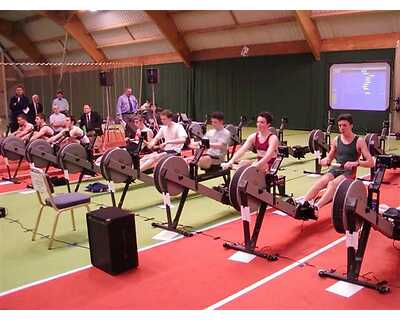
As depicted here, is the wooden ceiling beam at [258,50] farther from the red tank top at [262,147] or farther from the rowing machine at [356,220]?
the rowing machine at [356,220]

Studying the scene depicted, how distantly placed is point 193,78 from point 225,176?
1192 centimetres

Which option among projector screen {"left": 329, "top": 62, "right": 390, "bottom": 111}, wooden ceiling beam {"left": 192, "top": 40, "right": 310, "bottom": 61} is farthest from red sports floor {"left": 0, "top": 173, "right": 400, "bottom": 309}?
wooden ceiling beam {"left": 192, "top": 40, "right": 310, "bottom": 61}

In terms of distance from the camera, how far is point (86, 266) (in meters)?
4.14

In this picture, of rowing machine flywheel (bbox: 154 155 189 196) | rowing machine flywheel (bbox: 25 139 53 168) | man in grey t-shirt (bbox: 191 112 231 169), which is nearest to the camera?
rowing machine flywheel (bbox: 154 155 189 196)

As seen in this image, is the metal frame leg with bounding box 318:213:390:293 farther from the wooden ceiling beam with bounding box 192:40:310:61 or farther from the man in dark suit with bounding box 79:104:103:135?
the wooden ceiling beam with bounding box 192:40:310:61

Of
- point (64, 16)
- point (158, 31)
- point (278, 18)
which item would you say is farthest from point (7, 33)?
point (278, 18)

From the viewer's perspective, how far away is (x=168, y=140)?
7027 millimetres

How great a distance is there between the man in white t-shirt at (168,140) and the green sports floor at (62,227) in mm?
444

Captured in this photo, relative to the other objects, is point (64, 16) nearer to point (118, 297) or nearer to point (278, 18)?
point (278, 18)

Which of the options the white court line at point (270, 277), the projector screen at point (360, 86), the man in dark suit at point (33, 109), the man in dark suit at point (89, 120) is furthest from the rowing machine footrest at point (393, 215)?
the man in dark suit at point (33, 109)

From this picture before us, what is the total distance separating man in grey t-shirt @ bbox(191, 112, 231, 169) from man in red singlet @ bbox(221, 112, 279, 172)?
57 centimetres

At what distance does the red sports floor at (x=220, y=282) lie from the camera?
337 centimetres

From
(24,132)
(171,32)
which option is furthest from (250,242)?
(171,32)

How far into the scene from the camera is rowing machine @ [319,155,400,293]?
3465 mm
